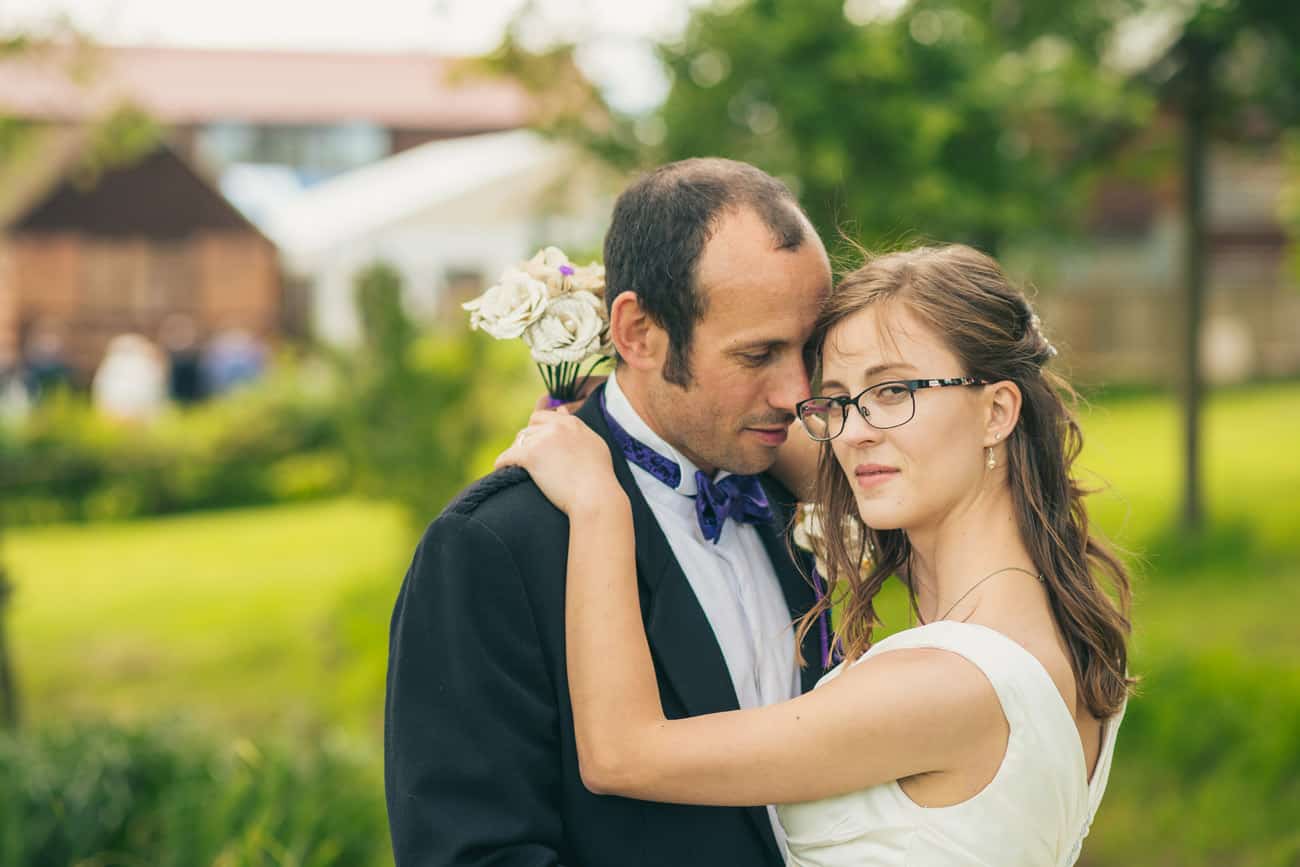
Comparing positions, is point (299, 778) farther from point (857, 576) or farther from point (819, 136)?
point (819, 136)

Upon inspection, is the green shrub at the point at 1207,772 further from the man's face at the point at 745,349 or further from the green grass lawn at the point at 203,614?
the green grass lawn at the point at 203,614

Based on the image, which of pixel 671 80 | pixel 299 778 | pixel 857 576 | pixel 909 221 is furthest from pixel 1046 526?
pixel 671 80

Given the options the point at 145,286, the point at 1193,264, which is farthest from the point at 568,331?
the point at 145,286

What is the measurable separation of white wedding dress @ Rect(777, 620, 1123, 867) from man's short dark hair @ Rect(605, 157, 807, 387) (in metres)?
0.70

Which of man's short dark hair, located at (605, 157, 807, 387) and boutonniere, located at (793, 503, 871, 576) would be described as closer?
man's short dark hair, located at (605, 157, 807, 387)

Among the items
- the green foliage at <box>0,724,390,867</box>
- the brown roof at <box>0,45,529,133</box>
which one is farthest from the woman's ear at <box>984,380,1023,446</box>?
the brown roof at <box>0,45,529,133</box>

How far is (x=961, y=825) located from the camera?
86.2 inches

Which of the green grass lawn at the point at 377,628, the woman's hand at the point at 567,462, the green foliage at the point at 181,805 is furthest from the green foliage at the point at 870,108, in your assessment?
the woman's hand at the point at 567,462

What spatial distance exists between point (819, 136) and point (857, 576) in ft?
17.3

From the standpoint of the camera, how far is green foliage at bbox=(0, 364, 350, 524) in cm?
1596

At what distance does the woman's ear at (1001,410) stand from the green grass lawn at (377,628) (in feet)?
1.24

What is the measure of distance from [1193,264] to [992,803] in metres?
9.36

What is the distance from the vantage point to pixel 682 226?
2.42m

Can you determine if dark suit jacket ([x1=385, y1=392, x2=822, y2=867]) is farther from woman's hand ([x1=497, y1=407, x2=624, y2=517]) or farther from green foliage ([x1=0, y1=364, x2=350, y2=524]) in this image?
green foliage ([x1=0, y1=364, x2=350, y2=524])
